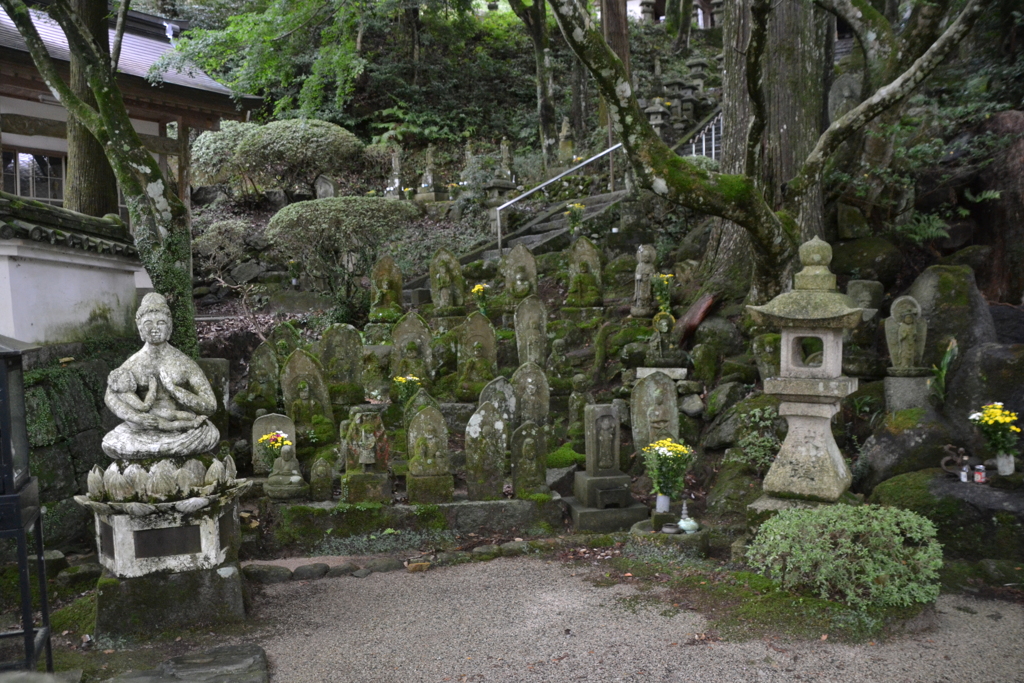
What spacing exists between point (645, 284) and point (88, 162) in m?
7.40

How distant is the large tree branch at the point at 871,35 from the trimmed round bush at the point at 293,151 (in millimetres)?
11850

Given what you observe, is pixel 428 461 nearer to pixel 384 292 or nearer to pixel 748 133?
pixel 748 133

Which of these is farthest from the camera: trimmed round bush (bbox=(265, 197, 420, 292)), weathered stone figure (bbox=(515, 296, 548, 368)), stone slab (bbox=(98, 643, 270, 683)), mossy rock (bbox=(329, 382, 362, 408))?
trimmed round bush (bbox=(265, 197, 420, 292))

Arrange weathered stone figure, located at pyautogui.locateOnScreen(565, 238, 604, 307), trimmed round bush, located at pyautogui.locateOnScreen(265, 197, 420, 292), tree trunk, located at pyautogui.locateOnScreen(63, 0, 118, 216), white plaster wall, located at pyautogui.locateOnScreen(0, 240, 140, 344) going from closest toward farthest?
white plaster wall, located at pyautogui.locateOnScreen(0, 240, 140, 344), tree trunk, located at pyautogui.locateOnScreen(63, 0, 118, 216), weathered stone figure, located at pyautogui.locateOnScreen(565, 238, 604, 307), trimmed round bush, located at pyautogui.locateOnScreen(265, 197, 420, 292)

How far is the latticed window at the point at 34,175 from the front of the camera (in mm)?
11742

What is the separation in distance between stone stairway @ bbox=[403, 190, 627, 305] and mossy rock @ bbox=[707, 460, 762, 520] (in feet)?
21.4

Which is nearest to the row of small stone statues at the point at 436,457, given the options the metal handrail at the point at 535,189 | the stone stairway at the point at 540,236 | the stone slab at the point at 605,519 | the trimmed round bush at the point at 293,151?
A: the stone slab at the point at 605,519

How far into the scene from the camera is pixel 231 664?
443 cm

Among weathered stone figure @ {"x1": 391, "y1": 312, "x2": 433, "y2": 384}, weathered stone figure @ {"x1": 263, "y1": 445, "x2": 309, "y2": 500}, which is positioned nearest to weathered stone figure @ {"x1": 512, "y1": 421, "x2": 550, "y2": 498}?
weathered stone figure @ {"x1": 263, "y1": 445, "x2": 309, "y2": 500}

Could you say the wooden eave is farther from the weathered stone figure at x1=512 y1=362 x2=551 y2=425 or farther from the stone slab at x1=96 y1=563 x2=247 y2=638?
the stone slab at x1=96 y1=563 x2=247 y2=638

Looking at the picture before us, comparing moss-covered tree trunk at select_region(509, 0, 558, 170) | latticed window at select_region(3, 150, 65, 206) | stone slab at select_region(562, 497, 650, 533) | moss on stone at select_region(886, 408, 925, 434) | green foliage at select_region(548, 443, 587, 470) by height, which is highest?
moss-covered tree trunk at select_region(509, 0, 558, 170)

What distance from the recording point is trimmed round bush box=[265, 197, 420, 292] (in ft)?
40.7

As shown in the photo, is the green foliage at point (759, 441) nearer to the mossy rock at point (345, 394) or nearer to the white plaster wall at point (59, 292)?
the mossy rock at point (345, 394)

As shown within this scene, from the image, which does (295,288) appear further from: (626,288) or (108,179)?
(626,288)
